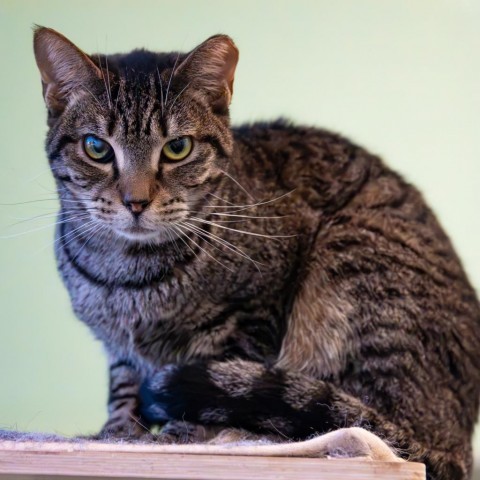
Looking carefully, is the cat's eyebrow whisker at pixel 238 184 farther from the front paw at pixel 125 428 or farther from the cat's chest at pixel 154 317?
the front paw at pixel 125 428

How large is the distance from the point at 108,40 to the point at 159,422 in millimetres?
1053

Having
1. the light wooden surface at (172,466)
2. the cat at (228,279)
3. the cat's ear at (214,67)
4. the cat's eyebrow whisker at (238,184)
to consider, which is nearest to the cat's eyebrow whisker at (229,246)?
the cat at (228,279)

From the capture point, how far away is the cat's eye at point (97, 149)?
132 centimetres

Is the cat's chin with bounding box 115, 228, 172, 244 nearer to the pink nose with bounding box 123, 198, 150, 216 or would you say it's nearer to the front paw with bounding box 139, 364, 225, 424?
the pink nose with bounding box 123, 198, 150, 216

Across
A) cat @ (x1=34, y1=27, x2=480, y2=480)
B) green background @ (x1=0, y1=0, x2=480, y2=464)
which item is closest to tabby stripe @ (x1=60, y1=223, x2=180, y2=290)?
cat @ (x1=34, y1=27, x2=480, y2=480)

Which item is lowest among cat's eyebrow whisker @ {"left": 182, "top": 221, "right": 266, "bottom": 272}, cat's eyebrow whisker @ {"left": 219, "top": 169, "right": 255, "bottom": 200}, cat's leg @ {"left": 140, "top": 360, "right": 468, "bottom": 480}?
cat's leg @ {"left": 140, "top": 360, "right": 468, "bottom": 480}

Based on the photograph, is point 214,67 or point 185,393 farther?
point 214,67

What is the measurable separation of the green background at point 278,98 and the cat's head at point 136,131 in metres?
0.54

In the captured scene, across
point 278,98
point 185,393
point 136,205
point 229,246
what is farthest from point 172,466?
point 278,98

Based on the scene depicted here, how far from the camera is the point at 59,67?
136 centimetres

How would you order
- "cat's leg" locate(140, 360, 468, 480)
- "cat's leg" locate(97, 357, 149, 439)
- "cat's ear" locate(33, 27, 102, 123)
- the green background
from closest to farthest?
"cat's leg" locate(140, 360, 468, 480), "cat's ear" locate(33, 27, 102, 123), "cat's leg" locate(97, 357, 149, 439), the green background

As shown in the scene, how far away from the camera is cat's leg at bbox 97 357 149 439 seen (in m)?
1.50

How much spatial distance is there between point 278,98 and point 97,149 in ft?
2.52

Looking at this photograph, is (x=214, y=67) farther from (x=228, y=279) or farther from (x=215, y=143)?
(x=228, y=279)
